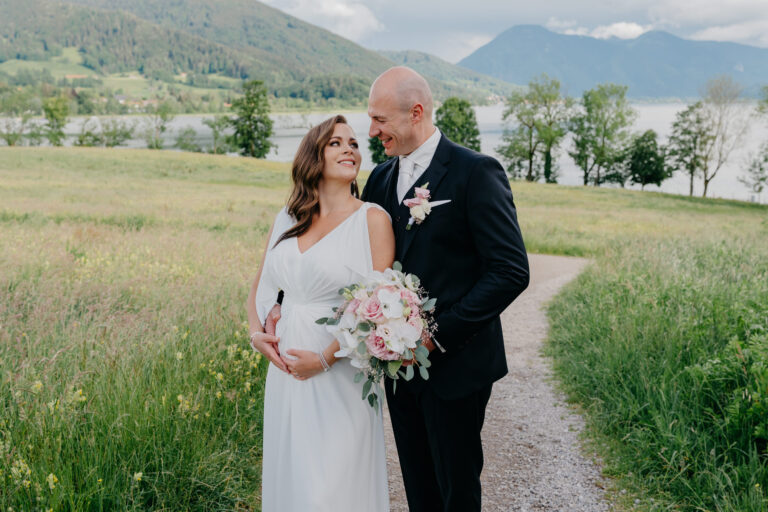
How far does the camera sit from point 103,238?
37.7ft

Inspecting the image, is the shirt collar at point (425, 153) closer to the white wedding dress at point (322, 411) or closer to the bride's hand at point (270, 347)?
the white wedding dress at point (322, 411)

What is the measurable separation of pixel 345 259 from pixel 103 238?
33.0ft

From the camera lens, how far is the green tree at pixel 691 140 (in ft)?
183

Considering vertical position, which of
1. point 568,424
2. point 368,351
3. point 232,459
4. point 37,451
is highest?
point 368,351

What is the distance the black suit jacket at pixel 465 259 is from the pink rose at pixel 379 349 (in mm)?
361

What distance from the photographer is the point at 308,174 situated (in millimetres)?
3092

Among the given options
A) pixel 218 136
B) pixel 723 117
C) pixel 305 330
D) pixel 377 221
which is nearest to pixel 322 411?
pixel 305 330

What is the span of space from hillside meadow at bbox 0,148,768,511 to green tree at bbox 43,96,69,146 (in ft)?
281

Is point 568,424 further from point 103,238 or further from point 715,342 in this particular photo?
point 103,238

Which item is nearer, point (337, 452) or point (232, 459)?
point (337, 452)

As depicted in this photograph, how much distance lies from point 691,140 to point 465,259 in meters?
63.5

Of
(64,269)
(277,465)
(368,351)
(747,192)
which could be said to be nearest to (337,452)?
(277,465)

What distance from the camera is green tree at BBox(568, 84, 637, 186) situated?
61438 millimetres

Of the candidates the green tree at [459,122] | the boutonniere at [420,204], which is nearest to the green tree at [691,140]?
the green tree at [459,122]
